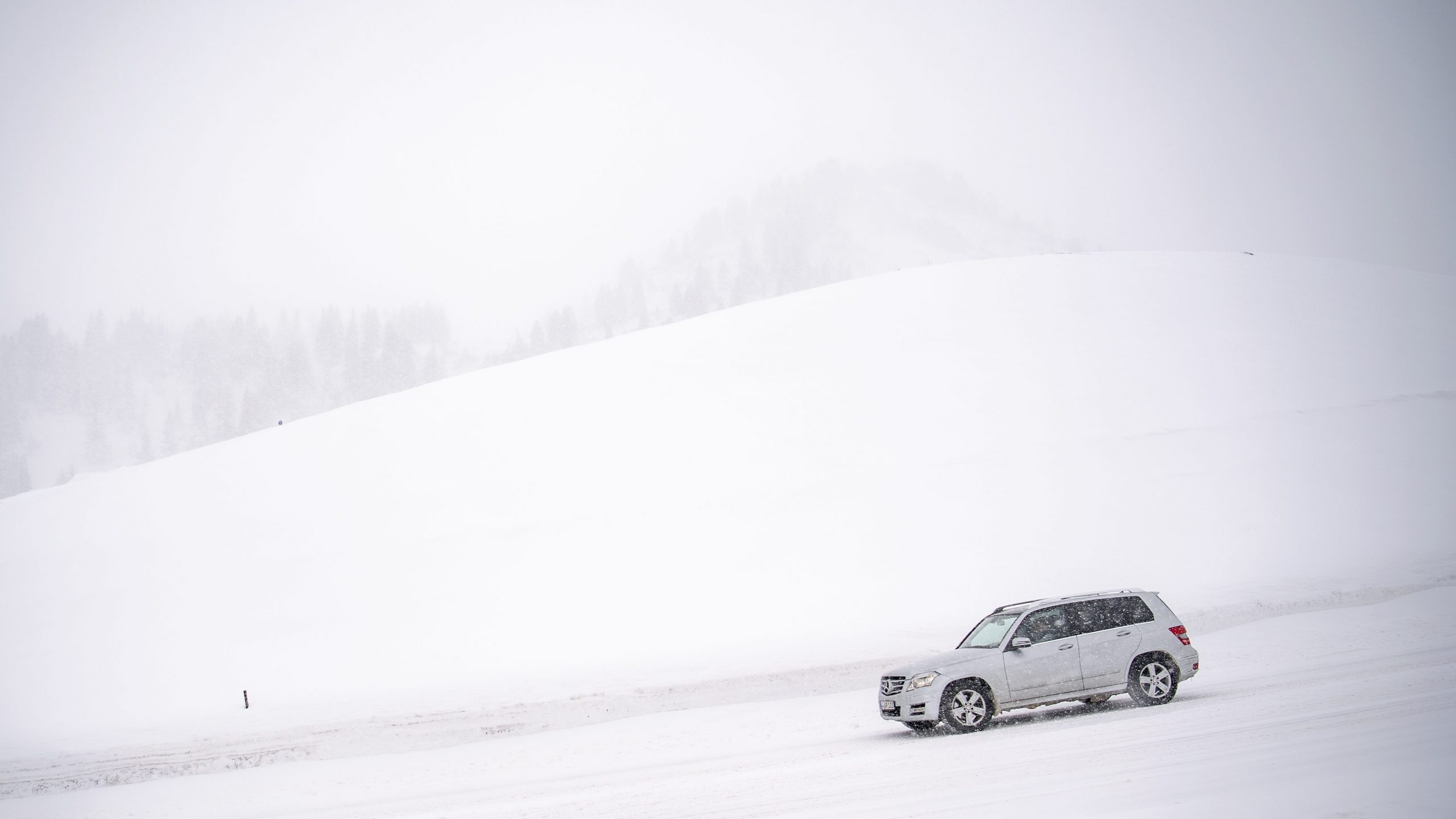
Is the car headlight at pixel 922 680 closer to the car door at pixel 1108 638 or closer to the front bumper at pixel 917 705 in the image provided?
the front bumper at pixel 917 705

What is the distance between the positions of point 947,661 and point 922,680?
0.40 metres

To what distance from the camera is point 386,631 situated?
20.1 m

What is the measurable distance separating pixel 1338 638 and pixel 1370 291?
1149 inches

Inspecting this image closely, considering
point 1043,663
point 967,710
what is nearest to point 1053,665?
point 1043,663

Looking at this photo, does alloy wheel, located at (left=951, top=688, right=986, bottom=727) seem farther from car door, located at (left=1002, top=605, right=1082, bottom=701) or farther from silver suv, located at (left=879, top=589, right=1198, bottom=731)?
car door, located at (left=1002, top=605, right=1082, bottom=701)

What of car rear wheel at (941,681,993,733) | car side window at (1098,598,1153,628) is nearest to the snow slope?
car rear wheel at (941,681,993,733)

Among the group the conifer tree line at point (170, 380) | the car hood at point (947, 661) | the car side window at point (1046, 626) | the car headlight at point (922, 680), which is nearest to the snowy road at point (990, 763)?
the car headlight at point (922, 680)

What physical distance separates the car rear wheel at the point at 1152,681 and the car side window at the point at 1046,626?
2.99ft

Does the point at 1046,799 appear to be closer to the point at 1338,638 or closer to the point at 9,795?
the point at 1338,638

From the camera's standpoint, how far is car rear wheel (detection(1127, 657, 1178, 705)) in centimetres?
1077

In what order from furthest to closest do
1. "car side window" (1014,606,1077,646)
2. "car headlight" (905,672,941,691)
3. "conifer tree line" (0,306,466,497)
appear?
"conifer tree line" (0,306,466,497) → "car side window" (1014,606,1077,646) → "car headlight" (905,672,941,691)

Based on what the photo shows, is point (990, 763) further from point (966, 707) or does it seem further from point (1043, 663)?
point (1043, 663)

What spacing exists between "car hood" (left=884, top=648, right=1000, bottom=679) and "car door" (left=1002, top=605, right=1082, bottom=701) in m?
0.25

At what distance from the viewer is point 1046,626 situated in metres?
10.9
